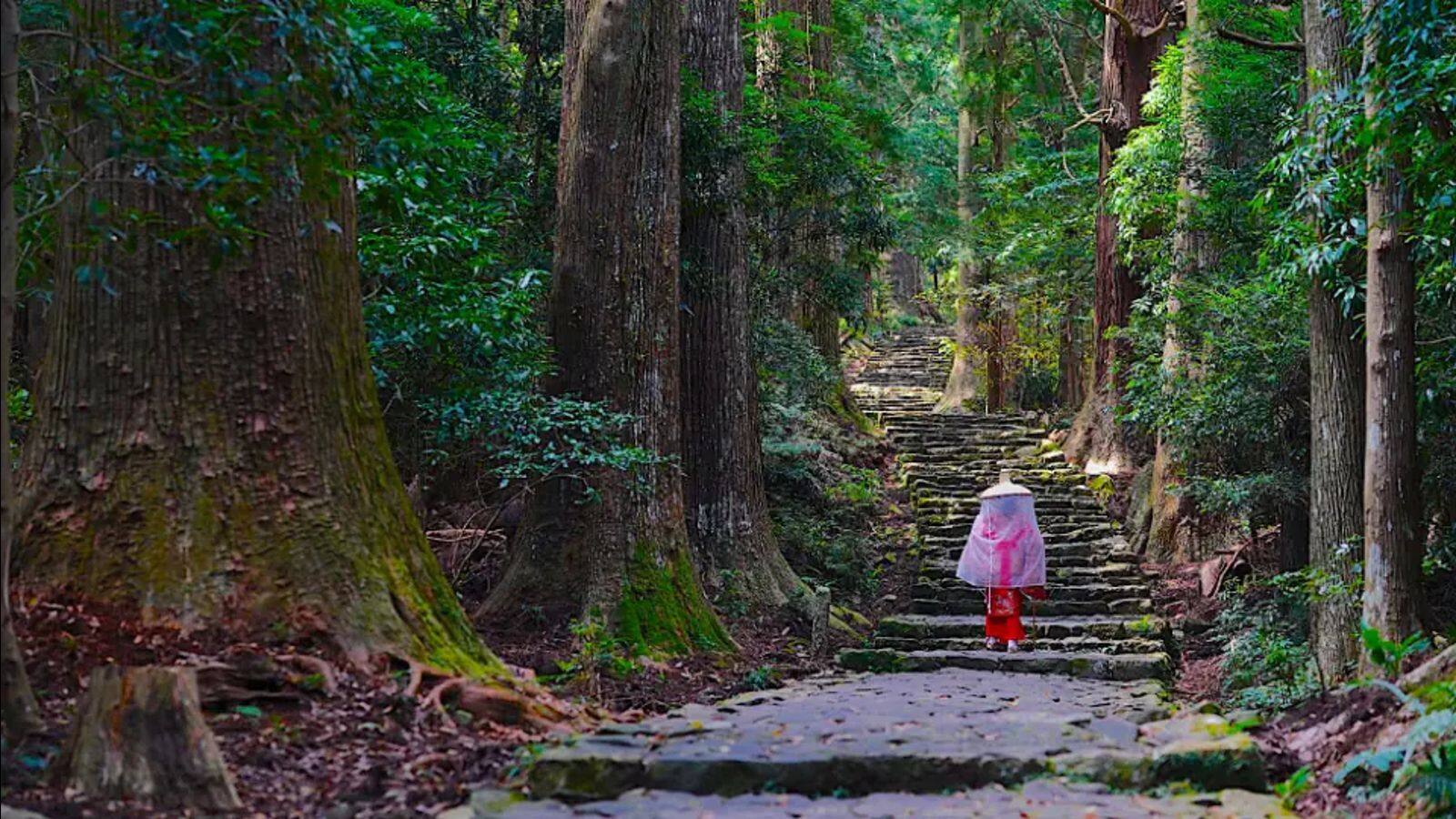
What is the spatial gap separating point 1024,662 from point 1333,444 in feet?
10.5

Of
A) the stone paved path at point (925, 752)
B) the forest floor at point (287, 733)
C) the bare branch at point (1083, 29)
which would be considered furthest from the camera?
the bare branch at point (1083, 29)

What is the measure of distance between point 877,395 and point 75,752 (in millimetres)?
23735

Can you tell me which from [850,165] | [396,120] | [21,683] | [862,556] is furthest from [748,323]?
[21,683]

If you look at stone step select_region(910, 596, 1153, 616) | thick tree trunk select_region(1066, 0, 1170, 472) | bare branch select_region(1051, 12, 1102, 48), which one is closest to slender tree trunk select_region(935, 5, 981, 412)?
bare branch select_region(1051, 12, 1102, 48)

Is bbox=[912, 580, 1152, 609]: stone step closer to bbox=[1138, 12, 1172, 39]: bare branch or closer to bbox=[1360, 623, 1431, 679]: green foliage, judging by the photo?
bbox=[1360, 623, 1431, 679]: green foliage

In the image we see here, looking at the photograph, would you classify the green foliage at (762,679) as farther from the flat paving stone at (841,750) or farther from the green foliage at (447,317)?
the green foliage at (447,317)

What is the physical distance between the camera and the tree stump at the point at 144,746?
3.90m

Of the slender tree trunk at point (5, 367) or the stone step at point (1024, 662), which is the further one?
the stone step at point (1024, 662)

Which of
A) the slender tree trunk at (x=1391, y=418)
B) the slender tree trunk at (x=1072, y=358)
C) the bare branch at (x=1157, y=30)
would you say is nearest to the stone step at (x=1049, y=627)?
the slender tree trunk at (x=1391, y=418)

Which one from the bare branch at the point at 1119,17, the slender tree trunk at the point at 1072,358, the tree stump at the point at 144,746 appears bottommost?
the tree stump at the point at 144,746

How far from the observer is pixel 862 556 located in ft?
48.1

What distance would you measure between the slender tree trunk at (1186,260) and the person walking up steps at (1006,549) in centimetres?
252

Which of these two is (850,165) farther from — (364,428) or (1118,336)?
(364,428)

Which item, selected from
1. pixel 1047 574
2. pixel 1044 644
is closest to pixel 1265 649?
pixel 1044 644
